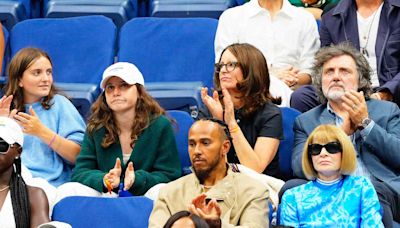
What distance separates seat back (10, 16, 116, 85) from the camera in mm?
5453

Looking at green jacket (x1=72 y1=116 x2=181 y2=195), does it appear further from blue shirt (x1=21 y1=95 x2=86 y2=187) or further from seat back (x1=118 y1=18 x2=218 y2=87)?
seat back (x1=118 y1=18 x2=218 y2=87)

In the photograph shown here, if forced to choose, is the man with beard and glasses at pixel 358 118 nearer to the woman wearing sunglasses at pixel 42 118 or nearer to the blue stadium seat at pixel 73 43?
the woman wearing sunglasses at pixel 42 118

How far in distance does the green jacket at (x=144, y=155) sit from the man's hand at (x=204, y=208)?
2.39ft

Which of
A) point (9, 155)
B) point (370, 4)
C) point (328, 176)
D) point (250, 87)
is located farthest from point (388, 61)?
point (9, 155)

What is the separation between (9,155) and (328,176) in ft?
3.99

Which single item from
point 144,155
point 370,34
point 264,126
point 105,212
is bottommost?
point 105,212

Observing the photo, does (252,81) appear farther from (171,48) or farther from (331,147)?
(171,48)

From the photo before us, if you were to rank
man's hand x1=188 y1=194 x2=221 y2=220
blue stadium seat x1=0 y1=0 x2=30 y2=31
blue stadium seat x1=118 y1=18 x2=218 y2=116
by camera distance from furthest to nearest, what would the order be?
1. blue stadium seat x1=0 y1=0 x2=30 y2=31
2. blue stadium seat x1=118 y1=18 x2=218 y2=116
3. man's hand x1=188 y1=194 x2=221 y2=220

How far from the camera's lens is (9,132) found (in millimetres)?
3957

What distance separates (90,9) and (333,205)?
8.58 feet

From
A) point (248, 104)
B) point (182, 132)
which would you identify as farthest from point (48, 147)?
point (248, 104)

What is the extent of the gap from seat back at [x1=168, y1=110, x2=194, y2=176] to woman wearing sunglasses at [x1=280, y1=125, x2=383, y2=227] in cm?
85

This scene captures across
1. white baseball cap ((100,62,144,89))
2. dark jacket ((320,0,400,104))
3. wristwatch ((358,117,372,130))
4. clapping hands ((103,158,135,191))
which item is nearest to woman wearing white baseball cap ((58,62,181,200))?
white baseball cap ((100,62,144,89))

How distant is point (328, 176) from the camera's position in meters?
3.88
